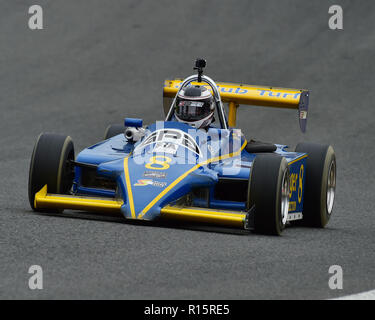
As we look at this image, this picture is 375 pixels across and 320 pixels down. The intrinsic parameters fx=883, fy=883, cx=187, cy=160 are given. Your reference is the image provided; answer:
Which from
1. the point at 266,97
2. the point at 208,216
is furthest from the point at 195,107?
the point at 208,216

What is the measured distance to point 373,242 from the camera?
841 cm

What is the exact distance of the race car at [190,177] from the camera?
8055mm

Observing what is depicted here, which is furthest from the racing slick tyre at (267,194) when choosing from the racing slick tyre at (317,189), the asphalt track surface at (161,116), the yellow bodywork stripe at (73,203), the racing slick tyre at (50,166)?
the racing slick tyre at (50,166)

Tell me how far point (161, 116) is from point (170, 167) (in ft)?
35.8

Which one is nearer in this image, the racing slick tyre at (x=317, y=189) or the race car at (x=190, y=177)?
the race car at (x=190, y=177)

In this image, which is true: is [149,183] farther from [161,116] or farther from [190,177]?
[161,116]

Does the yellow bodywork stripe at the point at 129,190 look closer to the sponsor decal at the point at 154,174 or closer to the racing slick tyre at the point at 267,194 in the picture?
the sponsor decal at the point at 154,174

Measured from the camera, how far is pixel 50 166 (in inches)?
343

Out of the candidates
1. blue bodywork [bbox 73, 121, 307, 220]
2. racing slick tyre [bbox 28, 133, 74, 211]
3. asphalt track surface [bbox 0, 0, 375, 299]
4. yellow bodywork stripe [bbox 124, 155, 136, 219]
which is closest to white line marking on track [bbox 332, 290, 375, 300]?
asphalt track surface [bbox 0, 0, 375, 299]

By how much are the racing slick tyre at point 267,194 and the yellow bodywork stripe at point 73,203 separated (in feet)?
4.14

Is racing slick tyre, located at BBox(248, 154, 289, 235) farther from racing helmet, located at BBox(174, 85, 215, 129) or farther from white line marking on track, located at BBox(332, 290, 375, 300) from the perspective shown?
white line marking on track, located at BBox(332, 290, 375, 300)

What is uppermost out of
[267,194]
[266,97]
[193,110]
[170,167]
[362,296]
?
[266,97]
